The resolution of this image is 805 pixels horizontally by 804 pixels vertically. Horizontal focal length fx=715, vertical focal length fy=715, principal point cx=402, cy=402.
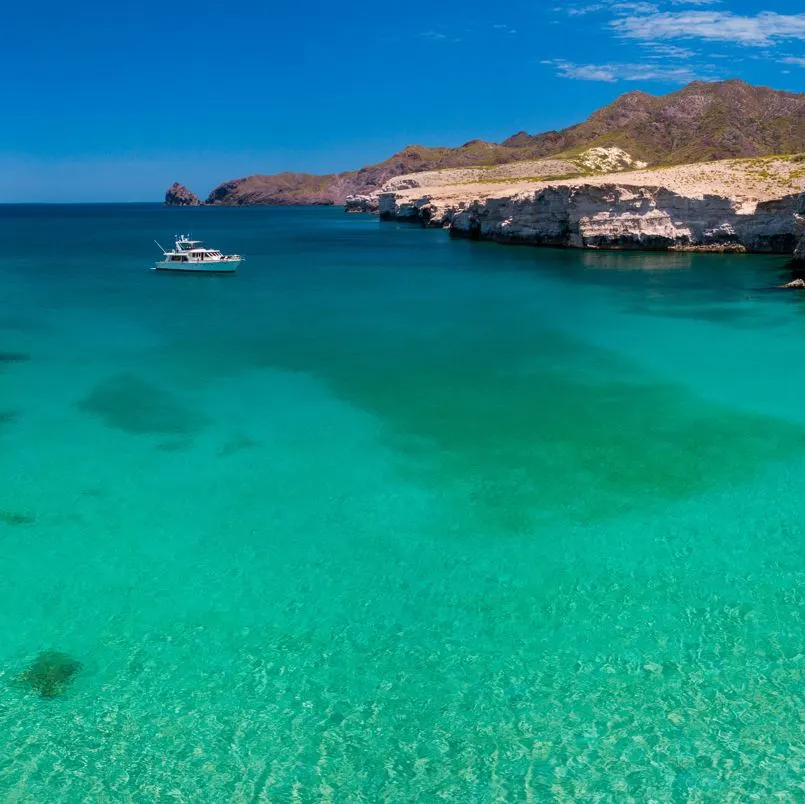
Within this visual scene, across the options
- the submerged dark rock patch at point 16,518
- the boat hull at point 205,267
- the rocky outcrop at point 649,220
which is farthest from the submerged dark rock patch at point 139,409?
the rocky outcrop at point 649,220

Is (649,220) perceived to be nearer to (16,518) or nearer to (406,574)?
(406,574)

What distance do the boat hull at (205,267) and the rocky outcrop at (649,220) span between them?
39.8 m

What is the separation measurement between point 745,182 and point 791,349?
51.0 metres

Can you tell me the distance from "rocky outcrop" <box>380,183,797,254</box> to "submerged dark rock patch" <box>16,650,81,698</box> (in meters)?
76.2

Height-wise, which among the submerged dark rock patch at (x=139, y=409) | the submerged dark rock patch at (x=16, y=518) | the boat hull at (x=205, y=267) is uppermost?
the boat hull at (x=205, y=267)

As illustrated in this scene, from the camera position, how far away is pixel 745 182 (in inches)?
3105

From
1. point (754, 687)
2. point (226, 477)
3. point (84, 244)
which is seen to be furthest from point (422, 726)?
point (84, 244)

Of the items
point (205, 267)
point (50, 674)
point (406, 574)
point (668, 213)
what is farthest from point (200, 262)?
point (50, 674)

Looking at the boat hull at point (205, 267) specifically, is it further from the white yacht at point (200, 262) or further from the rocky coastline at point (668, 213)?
the rocky coastline at point (668, 213)

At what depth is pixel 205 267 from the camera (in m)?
67.8

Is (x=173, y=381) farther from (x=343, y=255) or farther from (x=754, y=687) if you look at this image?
(x=343, y=255)

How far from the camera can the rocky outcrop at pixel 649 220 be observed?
7469cm

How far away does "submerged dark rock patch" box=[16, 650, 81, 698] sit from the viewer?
13.1 meters

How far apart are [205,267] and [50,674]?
58.4 m
